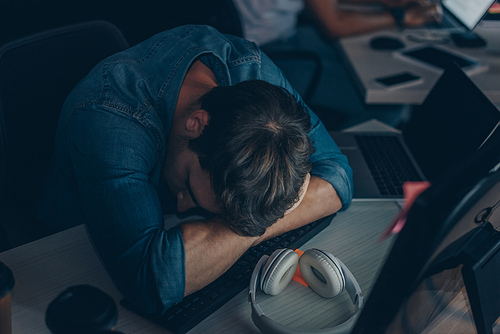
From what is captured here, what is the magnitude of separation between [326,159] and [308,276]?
14.5 inches

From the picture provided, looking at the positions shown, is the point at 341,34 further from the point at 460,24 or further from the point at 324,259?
the point at 324,259

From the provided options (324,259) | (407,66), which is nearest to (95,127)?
(324,259)

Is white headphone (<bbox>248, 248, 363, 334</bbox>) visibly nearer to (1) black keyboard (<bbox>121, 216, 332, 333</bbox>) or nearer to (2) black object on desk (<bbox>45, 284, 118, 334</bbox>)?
(1) black keyboard (<bbox>121, 216, 332, 333</bbox>)

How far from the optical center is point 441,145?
1.19 metres

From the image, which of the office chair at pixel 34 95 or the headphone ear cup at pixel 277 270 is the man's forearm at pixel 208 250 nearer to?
the headphone ear cup at pixel 277 270

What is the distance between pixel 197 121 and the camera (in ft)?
2.79

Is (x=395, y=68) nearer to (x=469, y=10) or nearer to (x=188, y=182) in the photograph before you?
(x=469, y=10)

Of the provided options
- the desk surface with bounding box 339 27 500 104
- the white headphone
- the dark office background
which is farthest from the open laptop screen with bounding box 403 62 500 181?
the dark office background

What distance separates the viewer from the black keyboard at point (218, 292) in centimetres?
73

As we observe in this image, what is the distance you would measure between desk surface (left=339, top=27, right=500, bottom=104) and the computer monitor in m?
0.99

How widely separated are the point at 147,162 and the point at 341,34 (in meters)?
1.54

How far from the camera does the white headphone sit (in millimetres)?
744

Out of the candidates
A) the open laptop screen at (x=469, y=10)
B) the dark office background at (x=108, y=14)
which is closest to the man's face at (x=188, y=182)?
the dark office background at (x=108, y=14)

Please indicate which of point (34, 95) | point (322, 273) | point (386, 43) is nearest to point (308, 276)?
point (322, 273)
